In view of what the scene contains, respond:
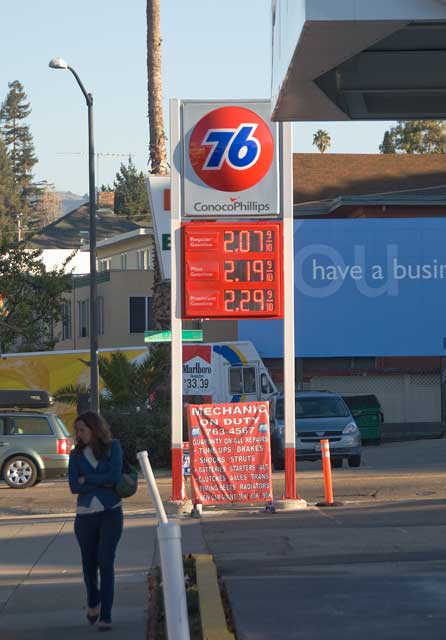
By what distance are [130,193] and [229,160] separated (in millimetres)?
86014

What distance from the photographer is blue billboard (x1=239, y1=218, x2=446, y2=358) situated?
41031mm

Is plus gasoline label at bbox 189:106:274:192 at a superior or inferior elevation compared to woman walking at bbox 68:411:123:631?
superior

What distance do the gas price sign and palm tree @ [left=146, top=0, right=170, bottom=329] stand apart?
11783 millimetres

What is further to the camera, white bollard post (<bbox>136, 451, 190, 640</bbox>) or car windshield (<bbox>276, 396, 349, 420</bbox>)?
car windshield (<bbox>276, 396, 349, 420</bbox>)

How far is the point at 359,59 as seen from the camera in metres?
7.01

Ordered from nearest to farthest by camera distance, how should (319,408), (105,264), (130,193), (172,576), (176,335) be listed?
(172,576) → (176,335) → (319,408) → (105,264) → (130,193)

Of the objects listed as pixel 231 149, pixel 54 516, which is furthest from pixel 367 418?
pixel 231 149

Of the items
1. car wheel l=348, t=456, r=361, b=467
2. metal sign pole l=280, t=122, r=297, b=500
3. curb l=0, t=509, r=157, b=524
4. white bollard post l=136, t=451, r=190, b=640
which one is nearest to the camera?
white bollard post l=136, t=451, r=190, b=640

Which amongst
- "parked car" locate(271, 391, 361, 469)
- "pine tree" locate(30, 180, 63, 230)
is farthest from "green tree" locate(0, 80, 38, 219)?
"parked car" locate(271, 391, 361, 469)

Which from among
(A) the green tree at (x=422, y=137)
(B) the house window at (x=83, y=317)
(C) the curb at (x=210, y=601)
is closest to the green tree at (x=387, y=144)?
(A) the green tree at (x=422, y=137)

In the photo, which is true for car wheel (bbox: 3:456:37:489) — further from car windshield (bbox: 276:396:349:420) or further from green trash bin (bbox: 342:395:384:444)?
green trash bin (bbox: 342:395:384:444)

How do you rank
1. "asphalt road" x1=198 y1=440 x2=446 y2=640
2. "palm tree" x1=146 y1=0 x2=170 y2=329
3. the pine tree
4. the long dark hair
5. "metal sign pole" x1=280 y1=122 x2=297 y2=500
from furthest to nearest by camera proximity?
the pine tree
"palm tree" x1=146 y1=0 x2=170 y2=329
"metal sign pole" x1=280 y1=122 x2=297 y2=500
the long dark hair
"asphalt road" x1=198 y1=440 x2=446 y2=640

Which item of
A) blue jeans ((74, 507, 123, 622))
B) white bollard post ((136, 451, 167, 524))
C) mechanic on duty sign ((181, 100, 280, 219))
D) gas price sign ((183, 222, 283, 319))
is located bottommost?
blue jeans ((74, 507, 123, 622))

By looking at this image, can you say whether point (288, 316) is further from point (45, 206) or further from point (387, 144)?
point (45, 206)
